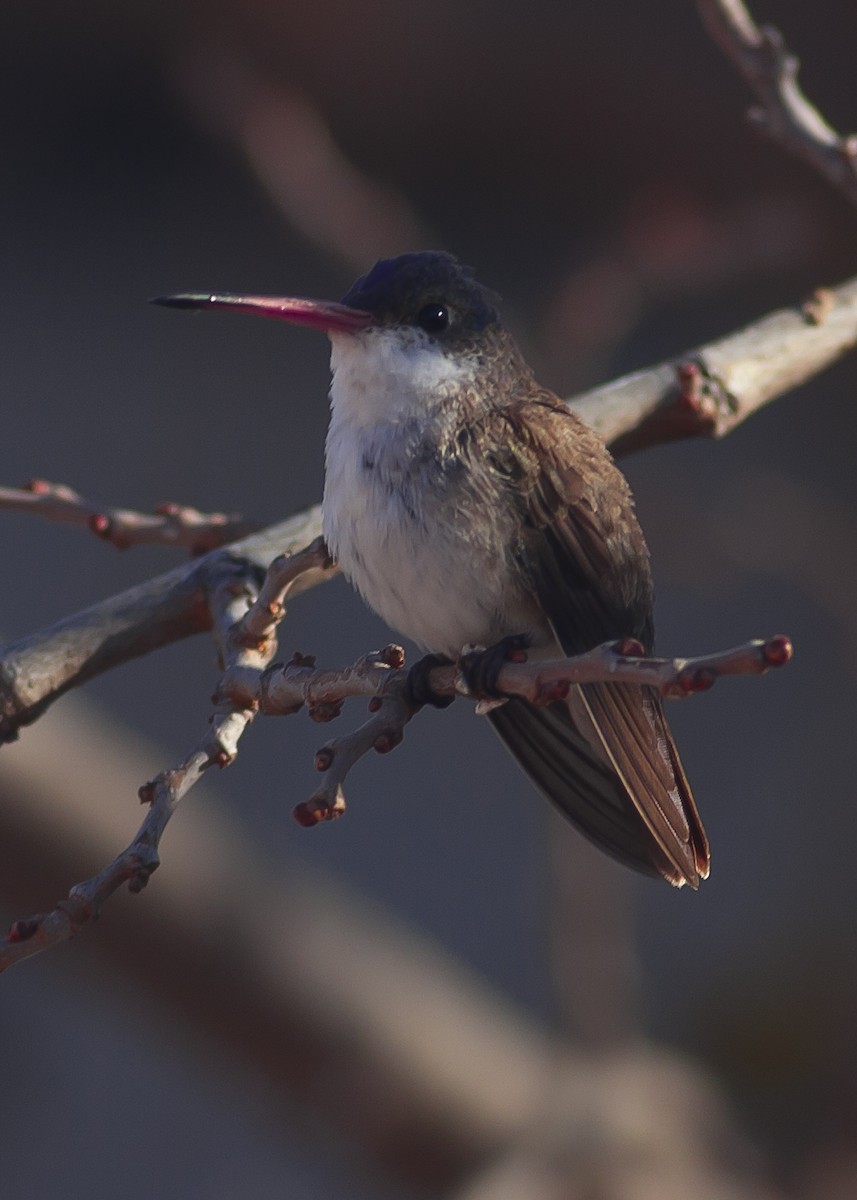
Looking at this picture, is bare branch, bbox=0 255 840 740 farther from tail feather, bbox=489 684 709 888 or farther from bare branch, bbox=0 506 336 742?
tail feather, bbox=489 684 709 888

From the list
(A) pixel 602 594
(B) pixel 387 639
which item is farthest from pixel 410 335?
(B) pixel 387 639

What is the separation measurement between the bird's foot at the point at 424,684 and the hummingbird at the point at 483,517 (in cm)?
3

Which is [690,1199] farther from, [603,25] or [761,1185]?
[603,25]

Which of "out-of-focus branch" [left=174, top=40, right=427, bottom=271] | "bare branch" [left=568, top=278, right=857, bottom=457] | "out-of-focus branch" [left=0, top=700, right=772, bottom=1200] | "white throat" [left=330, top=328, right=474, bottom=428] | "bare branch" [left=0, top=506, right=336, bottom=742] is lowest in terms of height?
"out-of-focus branch" [left=0, top=700, right=772, bottom=1200]

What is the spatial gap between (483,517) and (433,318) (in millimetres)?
347

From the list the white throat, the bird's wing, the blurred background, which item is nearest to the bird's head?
the white throat

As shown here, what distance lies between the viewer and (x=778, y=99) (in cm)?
229

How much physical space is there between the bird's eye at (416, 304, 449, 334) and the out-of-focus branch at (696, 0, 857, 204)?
1.95 ft

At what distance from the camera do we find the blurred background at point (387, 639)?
317 centimetres

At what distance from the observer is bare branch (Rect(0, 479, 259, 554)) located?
2.03 meters

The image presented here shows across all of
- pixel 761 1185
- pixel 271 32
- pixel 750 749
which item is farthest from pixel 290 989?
pixel 271 32

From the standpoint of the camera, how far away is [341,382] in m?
2.05

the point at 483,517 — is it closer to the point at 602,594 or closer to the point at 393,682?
the point at 602,594

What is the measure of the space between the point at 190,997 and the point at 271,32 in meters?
3.26
